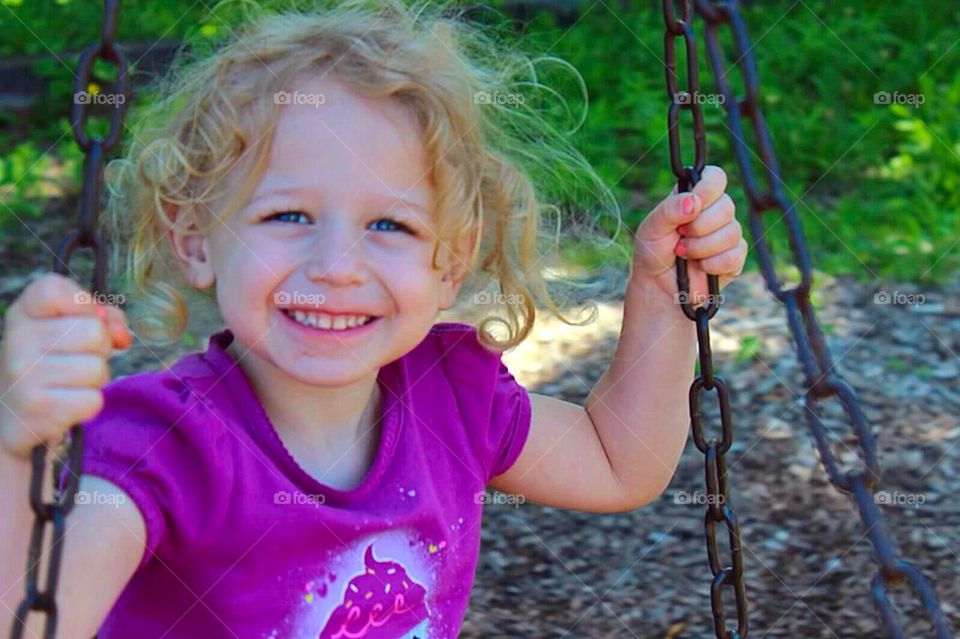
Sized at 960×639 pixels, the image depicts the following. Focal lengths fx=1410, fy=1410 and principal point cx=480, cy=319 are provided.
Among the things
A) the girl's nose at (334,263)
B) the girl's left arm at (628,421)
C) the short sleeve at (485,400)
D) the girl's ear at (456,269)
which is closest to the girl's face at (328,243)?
the girl's nose at (334,263)

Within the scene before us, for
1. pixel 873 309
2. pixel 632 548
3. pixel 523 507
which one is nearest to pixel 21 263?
pixel 523 507

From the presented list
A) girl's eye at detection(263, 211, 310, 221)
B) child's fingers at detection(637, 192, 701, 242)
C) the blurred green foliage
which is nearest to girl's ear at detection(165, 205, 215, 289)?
girl's eye at detection(263, 211, 310, 221)

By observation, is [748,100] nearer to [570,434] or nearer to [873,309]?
[570,434]

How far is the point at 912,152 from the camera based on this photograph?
15.2ft

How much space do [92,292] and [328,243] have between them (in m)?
0.38

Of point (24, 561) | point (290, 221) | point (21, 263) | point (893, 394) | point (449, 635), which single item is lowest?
point (24, 561)

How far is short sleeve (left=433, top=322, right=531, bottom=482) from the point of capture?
179 cm

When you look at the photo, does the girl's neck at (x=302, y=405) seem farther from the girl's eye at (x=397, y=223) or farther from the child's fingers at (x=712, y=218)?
the child's fingers at (x=712, y=218)

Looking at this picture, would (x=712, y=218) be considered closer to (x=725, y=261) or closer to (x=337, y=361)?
(x=725, y=261)

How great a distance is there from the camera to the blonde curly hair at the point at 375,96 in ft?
5.35

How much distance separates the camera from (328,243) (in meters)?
1.52

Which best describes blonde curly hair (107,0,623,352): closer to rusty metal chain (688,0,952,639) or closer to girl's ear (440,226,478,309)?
girl's ear (440,226,478,309)

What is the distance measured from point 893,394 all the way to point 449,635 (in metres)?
1.94

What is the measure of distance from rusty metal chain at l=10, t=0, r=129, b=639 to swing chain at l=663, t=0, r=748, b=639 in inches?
22.3
